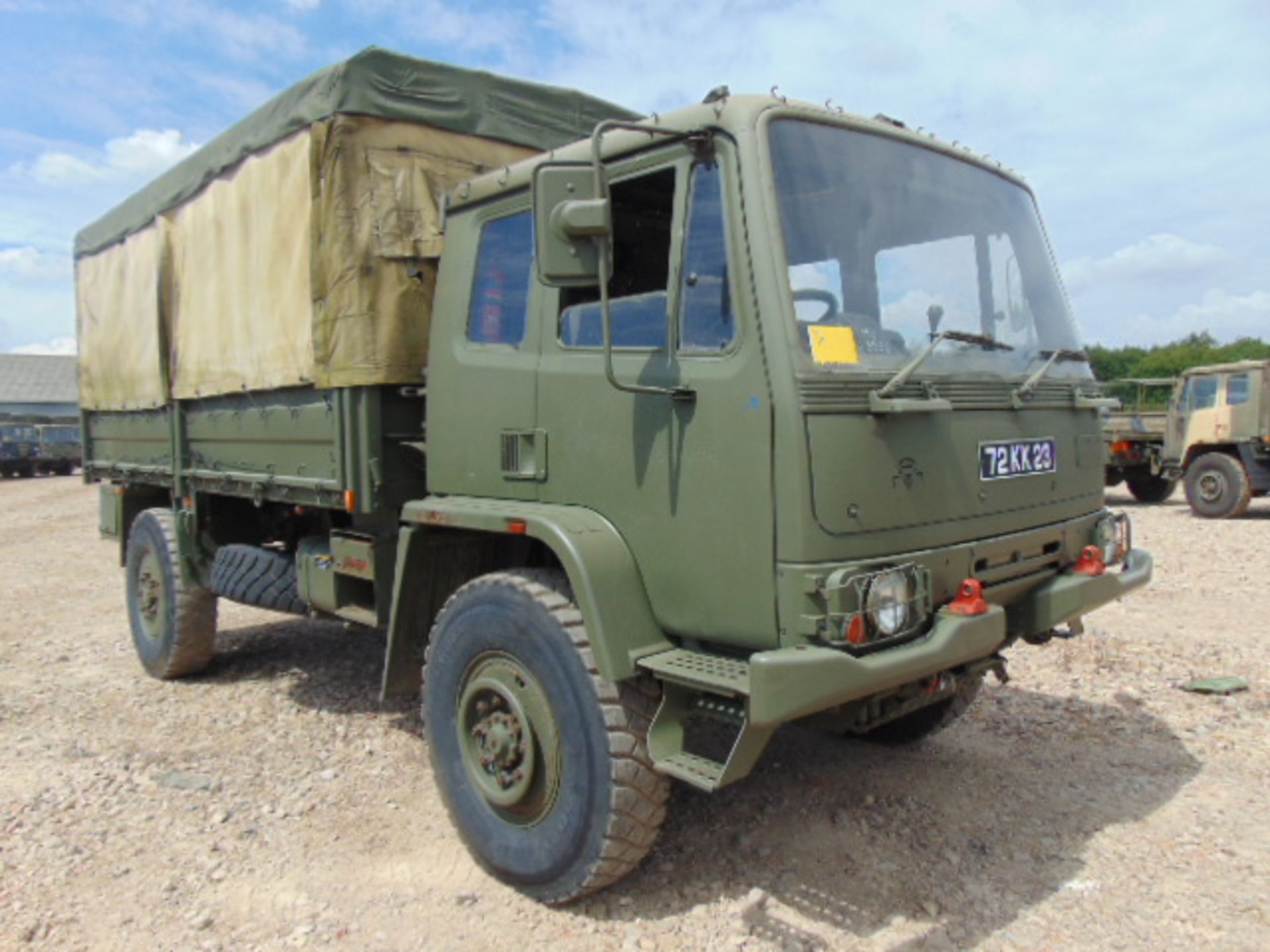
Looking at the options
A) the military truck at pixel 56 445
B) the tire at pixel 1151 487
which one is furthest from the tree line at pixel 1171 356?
the military truck at pixel 56 445

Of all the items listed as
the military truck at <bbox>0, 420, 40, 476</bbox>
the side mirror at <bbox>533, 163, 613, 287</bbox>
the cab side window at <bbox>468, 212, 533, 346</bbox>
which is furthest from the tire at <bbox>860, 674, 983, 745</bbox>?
the military truck at <bbox>0, 420, 40, 476</bbox>

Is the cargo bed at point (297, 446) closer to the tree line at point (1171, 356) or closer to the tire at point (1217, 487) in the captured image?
the tire at point (1217, 487)

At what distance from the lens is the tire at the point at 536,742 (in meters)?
3.14

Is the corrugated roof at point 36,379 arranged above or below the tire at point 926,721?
above

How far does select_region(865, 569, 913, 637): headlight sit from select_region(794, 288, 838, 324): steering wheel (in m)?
0.78

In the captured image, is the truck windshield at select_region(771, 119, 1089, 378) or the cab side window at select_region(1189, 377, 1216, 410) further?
the cab side window at select_region(1189, 377, 1216, 410)

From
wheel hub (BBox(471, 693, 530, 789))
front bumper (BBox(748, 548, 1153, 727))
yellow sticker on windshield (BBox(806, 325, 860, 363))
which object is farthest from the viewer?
wheel hub (BBox(471, 693, 530, 789))

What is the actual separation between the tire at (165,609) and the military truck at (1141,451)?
47.6ft

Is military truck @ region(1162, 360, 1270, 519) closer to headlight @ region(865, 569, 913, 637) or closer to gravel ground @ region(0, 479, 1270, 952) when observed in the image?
gravel ground @ region(0, 479, 1270, 952)

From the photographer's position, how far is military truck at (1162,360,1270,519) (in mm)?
14359

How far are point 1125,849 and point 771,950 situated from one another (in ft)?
4.97

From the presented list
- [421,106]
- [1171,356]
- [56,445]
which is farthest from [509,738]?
[1171,356]

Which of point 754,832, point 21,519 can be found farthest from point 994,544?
point 21,519

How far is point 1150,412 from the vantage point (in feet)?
56.0
